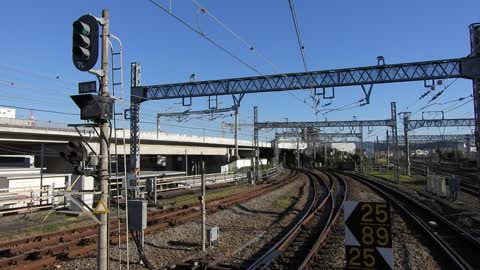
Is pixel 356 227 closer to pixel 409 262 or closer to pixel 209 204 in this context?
pixel 409 262

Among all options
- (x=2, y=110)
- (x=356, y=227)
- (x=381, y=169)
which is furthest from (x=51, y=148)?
(x=381, y=169)

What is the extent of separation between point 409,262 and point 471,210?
12325mm

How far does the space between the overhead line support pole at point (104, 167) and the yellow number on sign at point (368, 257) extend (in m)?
4.33

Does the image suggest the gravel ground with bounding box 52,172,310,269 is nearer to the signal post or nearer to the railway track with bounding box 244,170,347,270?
Result: the railway track with bounding box 244,170,347,270

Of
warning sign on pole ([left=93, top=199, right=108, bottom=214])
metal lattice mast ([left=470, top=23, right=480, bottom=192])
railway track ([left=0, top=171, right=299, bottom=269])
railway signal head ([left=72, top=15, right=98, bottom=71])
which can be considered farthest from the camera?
metal lattice mast ([left=470, top=23, right=480, bottom=192])

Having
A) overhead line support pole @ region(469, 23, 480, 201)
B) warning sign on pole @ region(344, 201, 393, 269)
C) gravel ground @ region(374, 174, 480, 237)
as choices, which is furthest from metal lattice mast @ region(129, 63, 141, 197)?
warning sign on pole @ region(344, 201, 393, 269)

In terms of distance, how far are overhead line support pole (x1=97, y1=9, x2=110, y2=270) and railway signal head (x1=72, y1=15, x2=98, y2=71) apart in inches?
18.4

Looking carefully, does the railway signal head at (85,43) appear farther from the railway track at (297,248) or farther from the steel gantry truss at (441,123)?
the steel gantry truss at (441,123)

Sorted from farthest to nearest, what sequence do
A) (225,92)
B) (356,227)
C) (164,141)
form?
1. (164,141)
2. (225,92)
3. (356,227)

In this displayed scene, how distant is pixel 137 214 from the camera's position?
Result: 1063 cm

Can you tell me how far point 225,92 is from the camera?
3266cm

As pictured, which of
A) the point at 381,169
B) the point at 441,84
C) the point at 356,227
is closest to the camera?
the point at 356,227

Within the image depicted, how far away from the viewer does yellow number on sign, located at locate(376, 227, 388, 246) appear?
17.8ft

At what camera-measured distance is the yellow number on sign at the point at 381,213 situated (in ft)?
18.0
